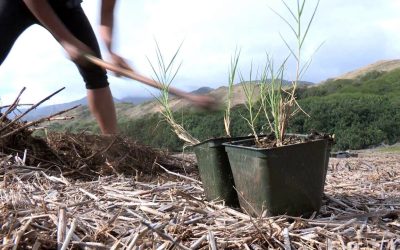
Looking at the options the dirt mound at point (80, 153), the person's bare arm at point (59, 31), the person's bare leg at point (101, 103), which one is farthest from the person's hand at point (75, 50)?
the person's bare leg at point (101, 103)

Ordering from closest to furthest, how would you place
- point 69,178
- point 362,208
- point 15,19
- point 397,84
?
point 362,208, point 69,178, point 15,19, point 397,84

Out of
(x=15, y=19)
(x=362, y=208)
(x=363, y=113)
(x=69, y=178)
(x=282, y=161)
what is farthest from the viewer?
(x=363, y=113)

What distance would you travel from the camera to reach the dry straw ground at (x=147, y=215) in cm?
150

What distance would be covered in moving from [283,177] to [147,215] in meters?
0.50

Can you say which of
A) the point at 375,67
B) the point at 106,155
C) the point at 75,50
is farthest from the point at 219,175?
the point at 375,67

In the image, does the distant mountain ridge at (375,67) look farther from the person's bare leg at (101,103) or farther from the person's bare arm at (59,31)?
the person's bare arm at (59,31)

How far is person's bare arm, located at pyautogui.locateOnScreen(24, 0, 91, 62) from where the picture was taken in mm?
2547

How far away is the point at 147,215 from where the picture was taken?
179cm

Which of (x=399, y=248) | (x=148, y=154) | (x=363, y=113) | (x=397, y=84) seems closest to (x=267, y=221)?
(x=399, y=248)

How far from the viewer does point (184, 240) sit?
1.56m

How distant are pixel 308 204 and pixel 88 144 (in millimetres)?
1688

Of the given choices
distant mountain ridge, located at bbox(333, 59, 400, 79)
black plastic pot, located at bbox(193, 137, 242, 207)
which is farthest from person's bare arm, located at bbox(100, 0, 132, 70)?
distant mountain ridge, located at bbox(333, 59, 400, 79)

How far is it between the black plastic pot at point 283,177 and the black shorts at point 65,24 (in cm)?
146

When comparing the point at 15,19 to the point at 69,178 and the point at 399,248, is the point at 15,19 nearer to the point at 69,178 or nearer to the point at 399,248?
the point at 69,178
